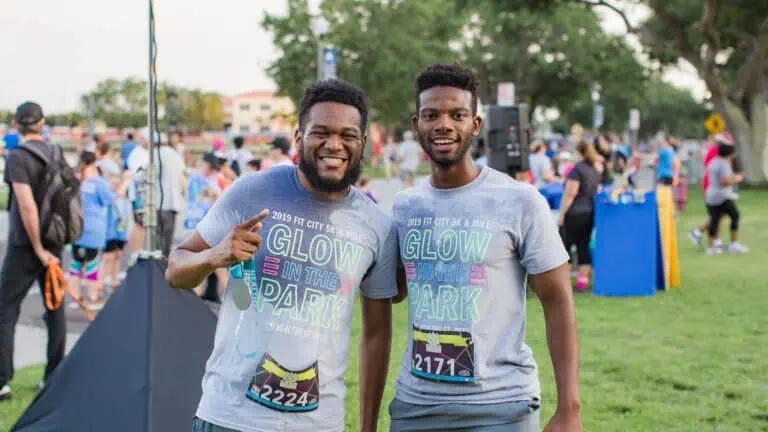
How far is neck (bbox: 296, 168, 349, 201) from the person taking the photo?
3.01m

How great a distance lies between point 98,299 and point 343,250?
856cm

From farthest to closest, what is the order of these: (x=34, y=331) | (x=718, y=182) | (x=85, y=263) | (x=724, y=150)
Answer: (x=718, y=182) → (x=724, y=150) → (x=85, y=263) → (x=34, y=331)

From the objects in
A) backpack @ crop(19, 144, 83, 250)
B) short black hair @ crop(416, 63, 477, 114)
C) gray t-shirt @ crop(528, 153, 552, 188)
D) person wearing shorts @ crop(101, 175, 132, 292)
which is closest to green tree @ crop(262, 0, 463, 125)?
gray t-shirt @ crop(528, 153, 552, 188)

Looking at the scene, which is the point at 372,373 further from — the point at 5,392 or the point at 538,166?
the point at 538,166

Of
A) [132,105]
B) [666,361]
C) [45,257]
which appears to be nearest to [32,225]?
[45,257]

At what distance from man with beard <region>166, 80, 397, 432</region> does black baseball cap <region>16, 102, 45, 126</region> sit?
13.7 ft

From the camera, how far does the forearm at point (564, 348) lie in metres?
3.03

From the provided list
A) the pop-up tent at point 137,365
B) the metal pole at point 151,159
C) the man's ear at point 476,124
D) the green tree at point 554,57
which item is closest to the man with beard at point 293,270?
the man's ear at point 476,124

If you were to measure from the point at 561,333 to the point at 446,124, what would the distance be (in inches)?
29.4

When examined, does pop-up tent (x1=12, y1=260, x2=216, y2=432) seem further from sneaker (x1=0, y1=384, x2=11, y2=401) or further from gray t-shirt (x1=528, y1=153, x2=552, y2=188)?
gray t-shirt (x1=528, y1=153, x2=552, y2=188)

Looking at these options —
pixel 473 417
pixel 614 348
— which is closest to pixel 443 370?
pixel 473 417

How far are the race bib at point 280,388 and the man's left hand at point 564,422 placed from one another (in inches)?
29.1

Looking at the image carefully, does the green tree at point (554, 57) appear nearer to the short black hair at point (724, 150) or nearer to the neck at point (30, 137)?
the short black hair at point (724, 150)

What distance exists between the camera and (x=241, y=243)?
279 centimetres
